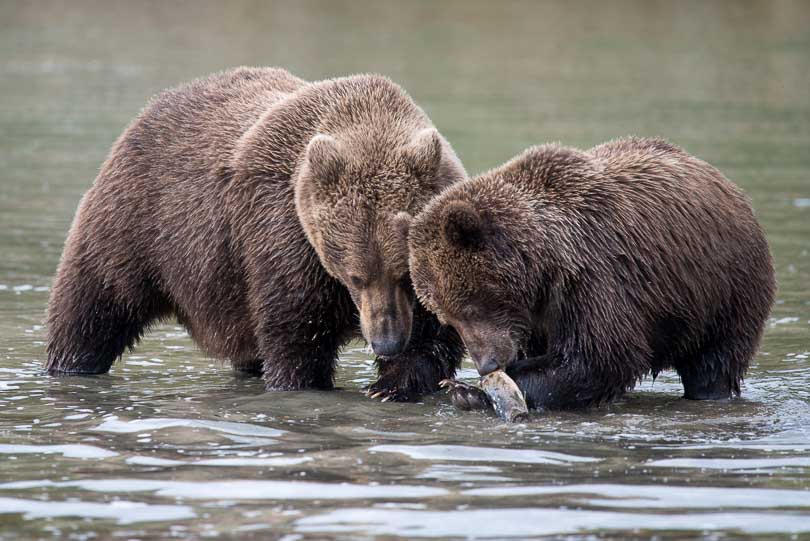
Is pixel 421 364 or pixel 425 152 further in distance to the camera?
pixel 421 364

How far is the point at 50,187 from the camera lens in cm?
1762

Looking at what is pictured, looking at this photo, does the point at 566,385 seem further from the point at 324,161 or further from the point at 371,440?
the point at 324,161

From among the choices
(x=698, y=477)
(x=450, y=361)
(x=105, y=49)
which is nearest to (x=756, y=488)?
(x=698, y=477)

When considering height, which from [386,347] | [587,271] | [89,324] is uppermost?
[587,271]

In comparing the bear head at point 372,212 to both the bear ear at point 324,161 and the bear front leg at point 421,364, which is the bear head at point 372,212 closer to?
the bear ear at point 324,161

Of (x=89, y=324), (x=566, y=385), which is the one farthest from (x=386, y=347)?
(x=89, y=324)

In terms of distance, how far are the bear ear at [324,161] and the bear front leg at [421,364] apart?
3.59ft

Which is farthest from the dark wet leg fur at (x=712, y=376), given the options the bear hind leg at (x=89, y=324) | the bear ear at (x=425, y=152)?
the bear hind leg at (x=89, y=324)

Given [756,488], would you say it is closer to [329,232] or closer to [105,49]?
[329,232]

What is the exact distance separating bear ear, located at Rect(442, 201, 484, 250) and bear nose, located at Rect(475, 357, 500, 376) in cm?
67

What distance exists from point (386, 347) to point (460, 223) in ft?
2.56

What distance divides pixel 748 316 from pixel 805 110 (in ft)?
55.1

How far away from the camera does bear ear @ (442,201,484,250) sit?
7758 millimetres

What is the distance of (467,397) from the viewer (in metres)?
8.19
